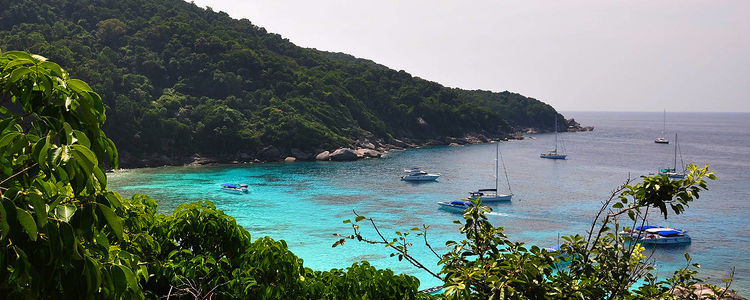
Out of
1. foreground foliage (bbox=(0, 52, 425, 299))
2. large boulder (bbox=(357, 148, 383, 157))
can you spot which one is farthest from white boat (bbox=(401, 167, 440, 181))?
foreground foliage (bbox=(0, 52, 425, 299))

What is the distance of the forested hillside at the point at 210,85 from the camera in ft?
211

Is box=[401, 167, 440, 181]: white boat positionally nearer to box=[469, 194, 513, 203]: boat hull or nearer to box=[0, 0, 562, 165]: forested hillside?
box=[469, 194, 513, 203]: boat hull

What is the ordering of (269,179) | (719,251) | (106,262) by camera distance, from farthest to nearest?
1. (269,179)
2. (719,251)
3. (106,262)

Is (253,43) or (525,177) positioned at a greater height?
(253,43)

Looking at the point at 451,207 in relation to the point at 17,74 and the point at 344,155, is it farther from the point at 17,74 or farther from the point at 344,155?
the point at 17,74

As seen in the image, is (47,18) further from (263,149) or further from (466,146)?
(466,146)

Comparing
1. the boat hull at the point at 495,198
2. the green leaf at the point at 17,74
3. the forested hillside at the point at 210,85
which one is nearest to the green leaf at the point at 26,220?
the green leaf at the point at 17,74

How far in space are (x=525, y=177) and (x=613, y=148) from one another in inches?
1839

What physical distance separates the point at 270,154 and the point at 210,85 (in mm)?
17917

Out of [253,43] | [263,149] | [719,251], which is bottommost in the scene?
[719,251]

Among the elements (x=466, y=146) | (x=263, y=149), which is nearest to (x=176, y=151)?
(x=263, y=149)

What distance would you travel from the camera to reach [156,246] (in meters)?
7.52

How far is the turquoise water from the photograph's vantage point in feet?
105

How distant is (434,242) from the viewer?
33.9 metres
